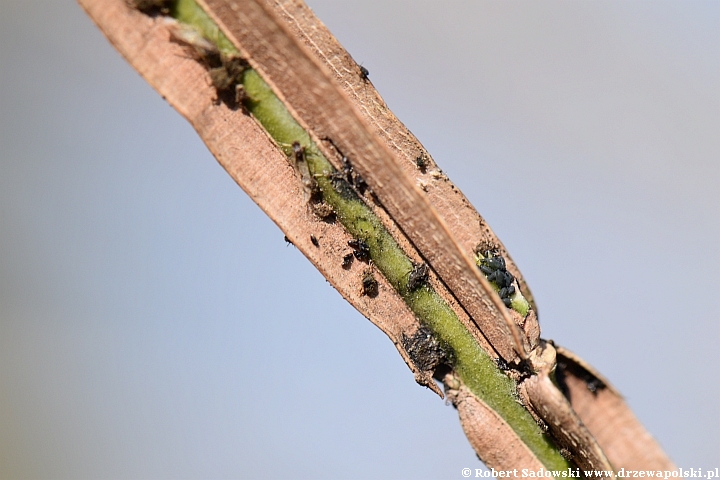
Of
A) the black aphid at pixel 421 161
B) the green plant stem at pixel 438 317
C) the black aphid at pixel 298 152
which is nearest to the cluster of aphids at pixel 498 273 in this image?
the green plant stem at pixel 438 317

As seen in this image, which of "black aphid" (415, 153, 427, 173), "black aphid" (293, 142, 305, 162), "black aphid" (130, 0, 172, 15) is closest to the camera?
"black aphid" (130, 0, 172, 15)

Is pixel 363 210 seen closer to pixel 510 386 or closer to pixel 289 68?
pixel 289 68

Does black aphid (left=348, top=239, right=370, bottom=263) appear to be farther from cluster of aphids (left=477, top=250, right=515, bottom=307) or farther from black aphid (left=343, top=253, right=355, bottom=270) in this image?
cluster of aphids (left=477, top=250, right=515, bottom=307)

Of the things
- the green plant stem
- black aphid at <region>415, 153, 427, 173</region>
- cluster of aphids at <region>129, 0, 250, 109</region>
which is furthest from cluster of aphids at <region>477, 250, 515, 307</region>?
cluster of aphids at <region>129, 0, 250, 109</region>

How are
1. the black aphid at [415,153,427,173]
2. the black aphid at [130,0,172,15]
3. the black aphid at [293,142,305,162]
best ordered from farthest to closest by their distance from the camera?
the black aphid at [415,153,427,173], the black aphid at [293,142,305,162], the black aphid at [130,0,172,15]

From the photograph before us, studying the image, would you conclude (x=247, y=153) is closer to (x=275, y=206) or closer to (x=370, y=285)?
(x=275, y=206)

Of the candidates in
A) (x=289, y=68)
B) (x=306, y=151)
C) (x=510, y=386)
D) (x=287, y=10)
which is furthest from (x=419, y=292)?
(x=287, y=10)

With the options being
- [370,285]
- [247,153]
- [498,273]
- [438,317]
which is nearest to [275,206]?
[247,153]
